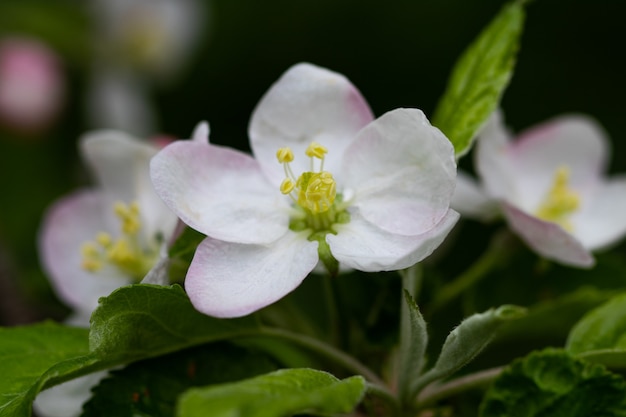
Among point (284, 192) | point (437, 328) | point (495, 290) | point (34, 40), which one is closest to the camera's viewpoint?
point (284, 192)

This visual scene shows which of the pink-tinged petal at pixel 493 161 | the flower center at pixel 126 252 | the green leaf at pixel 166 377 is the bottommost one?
the green leaf at pixel 166 377

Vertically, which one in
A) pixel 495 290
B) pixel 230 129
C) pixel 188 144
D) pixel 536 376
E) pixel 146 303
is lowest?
pixel 230 129

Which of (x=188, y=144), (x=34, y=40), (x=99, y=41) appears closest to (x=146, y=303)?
A: (x=188, y=144)

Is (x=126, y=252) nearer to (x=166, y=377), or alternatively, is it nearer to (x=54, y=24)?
(x=166, y=377)

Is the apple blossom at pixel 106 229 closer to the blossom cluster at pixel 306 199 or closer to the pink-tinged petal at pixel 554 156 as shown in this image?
the blossom cluster at pixel 306 199

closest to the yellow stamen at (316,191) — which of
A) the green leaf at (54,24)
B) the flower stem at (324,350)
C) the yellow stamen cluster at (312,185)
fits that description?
the yellow stamen cluster at (312,185)

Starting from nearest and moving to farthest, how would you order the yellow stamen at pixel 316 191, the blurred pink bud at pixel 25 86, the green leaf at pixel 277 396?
the green leaf at pixel 277 396, the yellow stamen at pixel 316 191, the blurred pink bud at pixel 25 86

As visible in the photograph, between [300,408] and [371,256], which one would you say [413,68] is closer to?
[371,256]
